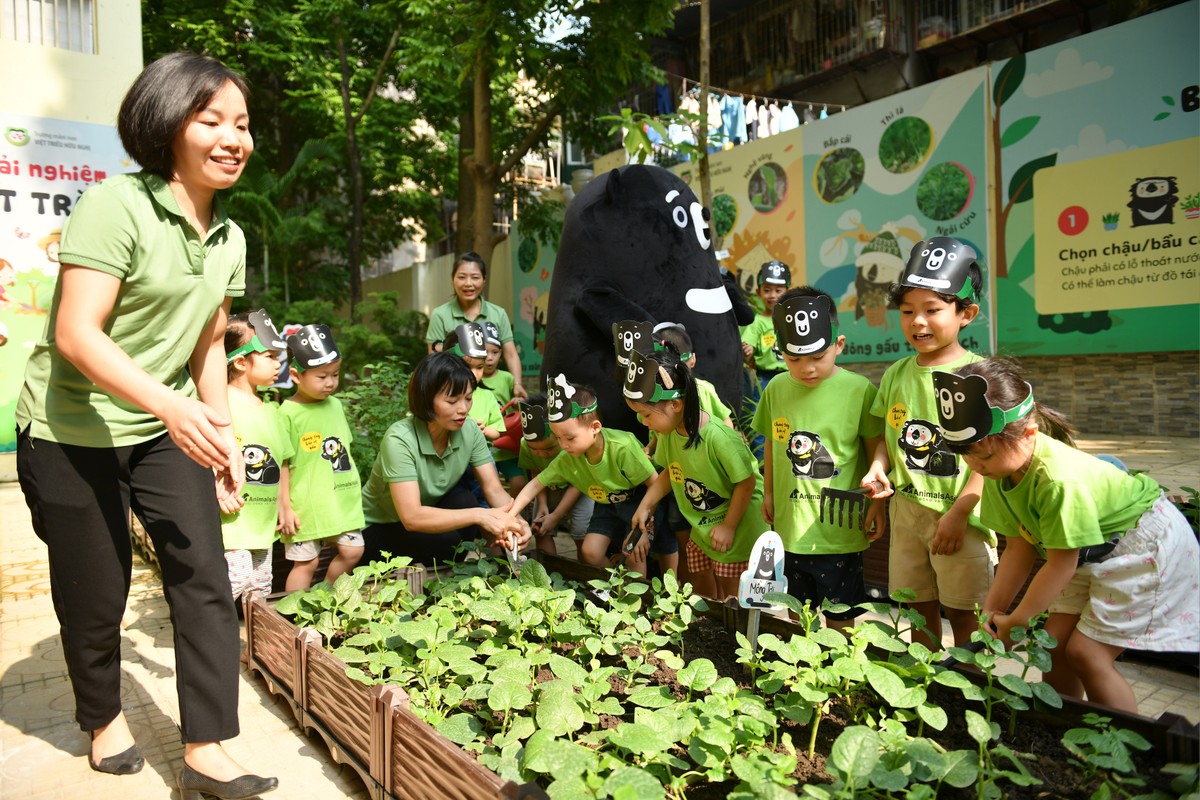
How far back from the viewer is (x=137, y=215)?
5.48 feet

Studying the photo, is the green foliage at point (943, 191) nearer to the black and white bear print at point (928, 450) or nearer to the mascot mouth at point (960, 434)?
the black and white bear print at point (928, 450)

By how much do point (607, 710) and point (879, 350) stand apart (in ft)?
20.9

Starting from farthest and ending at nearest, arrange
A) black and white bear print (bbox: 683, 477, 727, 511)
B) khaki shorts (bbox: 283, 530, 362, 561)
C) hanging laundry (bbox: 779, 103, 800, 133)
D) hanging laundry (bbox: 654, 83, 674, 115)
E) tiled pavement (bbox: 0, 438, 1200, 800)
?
hanging laundry (bbox: 654, 83, 674, 115) < hanging laundry (bbox: 779, 103, 800, 133) < khaki shorts (bbox: 283, 530, 362, 561) < black and white bear print (bbox: 683, 477, 727, 511) < tiled pavement (bbox: 0, 438, 1200, 800)

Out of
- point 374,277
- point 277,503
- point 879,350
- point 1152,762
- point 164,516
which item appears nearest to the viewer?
point 1152,762

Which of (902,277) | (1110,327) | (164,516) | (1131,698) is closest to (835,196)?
(1110,327)

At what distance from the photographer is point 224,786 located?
1.71 m

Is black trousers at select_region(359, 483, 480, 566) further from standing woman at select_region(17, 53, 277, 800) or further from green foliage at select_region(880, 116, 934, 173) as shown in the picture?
green foliage at select_region(880, 116, 934, 173)

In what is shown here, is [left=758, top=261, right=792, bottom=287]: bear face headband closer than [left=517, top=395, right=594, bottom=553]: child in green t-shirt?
No

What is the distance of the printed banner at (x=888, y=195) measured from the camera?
679 centimetres

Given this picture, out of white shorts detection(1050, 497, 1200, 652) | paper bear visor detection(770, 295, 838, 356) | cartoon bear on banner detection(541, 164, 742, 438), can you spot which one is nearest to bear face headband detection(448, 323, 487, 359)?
cartoon bear on banner detection(541, 164, 742, 438)

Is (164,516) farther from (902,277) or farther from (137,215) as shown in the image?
(902,277)

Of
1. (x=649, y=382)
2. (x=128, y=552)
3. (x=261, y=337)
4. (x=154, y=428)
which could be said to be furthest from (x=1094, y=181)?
(x=128, y=552)

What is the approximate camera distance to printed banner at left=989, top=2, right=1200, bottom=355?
5695 mm

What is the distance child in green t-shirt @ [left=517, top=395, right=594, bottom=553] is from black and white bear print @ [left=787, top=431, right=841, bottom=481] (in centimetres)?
97
